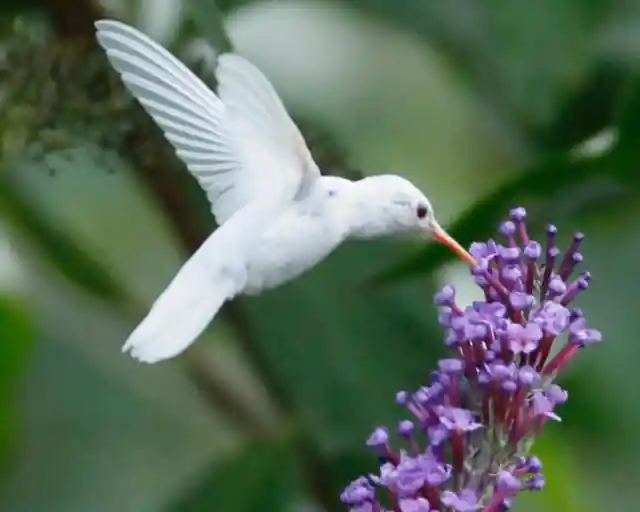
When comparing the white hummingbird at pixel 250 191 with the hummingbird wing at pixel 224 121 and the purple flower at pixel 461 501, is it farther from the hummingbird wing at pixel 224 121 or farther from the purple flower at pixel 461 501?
the purple flower at pixel 461 501

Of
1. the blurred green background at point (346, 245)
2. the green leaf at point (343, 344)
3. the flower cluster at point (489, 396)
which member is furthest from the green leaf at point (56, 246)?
the flower cluster at point (489, 396)

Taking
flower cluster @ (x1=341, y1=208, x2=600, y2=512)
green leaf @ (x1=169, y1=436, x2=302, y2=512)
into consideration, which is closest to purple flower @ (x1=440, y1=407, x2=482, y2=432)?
flower cluster @ (x1=341, y1=208, x2=600, y2=512)

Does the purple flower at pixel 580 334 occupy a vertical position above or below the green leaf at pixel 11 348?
above

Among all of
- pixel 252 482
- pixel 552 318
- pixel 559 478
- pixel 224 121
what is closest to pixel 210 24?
pixel 224 121

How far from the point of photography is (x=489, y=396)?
1.58ft

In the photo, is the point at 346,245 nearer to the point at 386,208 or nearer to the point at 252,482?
the point at 252,482

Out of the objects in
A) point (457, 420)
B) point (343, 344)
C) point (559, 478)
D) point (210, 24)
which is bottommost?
point (559, 478)

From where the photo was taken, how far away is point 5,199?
2.91 feet

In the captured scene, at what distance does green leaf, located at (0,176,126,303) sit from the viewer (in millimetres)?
858

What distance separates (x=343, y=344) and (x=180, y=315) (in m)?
0.33

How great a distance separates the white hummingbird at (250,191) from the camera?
51cm

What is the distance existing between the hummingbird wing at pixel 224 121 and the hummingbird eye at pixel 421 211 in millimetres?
48

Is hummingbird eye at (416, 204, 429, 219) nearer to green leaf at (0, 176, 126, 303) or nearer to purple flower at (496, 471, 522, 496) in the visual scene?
purple flower at (496, 471, 522, 496)

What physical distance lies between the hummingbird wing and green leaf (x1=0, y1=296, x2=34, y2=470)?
359 mm
